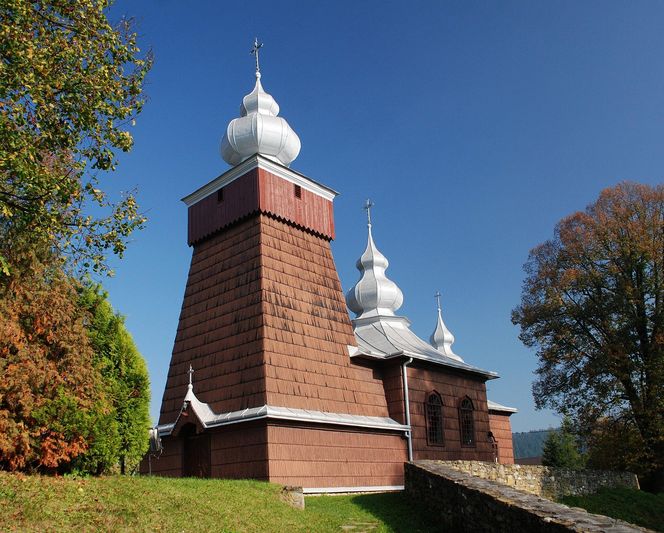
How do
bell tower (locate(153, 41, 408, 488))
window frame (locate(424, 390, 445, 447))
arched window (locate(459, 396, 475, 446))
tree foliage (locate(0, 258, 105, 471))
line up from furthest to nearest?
arched window (locate(459, 396, 475, 446)), window frame (locate(424, 390, 445, 447)), bell tower (locate(153, 41, 408, 488)), tree foliage (locate(0, 258, 105, 471))

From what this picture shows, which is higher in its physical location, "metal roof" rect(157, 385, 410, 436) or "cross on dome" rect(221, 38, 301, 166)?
"cross on dome" rect(221, 38, 301, 166)

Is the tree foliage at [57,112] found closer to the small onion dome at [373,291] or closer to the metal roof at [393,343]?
the metal roof at [393,343]

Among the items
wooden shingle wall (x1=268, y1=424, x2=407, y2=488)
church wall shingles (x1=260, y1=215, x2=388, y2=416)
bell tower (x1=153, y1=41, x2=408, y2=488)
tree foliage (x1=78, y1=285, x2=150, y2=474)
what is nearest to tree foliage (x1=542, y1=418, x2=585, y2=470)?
wooden shingle wall (x1=268, y1=424, x2=407, y2=488)

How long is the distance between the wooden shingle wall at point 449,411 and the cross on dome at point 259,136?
8616 mm

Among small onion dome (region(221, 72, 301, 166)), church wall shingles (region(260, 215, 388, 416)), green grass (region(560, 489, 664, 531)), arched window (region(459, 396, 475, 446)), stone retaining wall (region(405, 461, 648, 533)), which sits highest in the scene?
small onion dome (region(221, 72, 301, 166))

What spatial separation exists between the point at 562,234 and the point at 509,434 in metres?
10.5

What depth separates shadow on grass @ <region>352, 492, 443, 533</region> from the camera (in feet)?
→ 44.4

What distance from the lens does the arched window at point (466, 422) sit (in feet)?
79.8

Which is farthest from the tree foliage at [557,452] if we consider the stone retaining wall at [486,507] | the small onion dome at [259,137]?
the stone retaining wall at [486,507]

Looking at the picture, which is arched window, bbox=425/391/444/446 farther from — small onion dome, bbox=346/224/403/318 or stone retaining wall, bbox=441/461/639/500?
small onion dome, bbox=346/224/403/318

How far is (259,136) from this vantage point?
2189 centimetres

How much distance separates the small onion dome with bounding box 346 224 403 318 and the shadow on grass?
12.4m

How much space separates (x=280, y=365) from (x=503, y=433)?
1689 cm

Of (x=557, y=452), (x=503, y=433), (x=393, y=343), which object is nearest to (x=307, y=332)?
(x=393, y=343)
